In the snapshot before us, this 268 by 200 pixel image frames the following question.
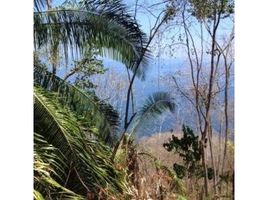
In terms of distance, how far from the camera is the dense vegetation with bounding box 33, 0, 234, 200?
404 centimetres

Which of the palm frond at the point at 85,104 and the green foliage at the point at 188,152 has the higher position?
the palm frond at the point at 85,104

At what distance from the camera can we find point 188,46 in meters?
4.05

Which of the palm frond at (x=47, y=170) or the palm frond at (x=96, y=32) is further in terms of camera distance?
the palm frond at (x=96, y=32)

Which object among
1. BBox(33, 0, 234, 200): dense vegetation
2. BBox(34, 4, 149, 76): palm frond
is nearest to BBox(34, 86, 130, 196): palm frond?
BBox(33, 0, 234, 200): dense vegetation

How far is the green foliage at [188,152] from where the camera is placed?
4051mm

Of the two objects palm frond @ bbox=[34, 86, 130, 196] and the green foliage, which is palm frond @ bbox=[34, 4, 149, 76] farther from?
the green foliage

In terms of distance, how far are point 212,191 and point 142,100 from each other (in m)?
0.63

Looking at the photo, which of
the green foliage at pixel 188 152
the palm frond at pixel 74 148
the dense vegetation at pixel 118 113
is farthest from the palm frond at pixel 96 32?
the green foliage at pixel 188 152

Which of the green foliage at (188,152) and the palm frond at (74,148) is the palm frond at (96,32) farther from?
the green foliage at (188,152)

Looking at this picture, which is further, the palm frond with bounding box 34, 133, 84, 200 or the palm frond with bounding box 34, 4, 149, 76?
the palm frond with bounding box 34, 4, 149, 76

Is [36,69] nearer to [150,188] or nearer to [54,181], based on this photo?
[54,181]
